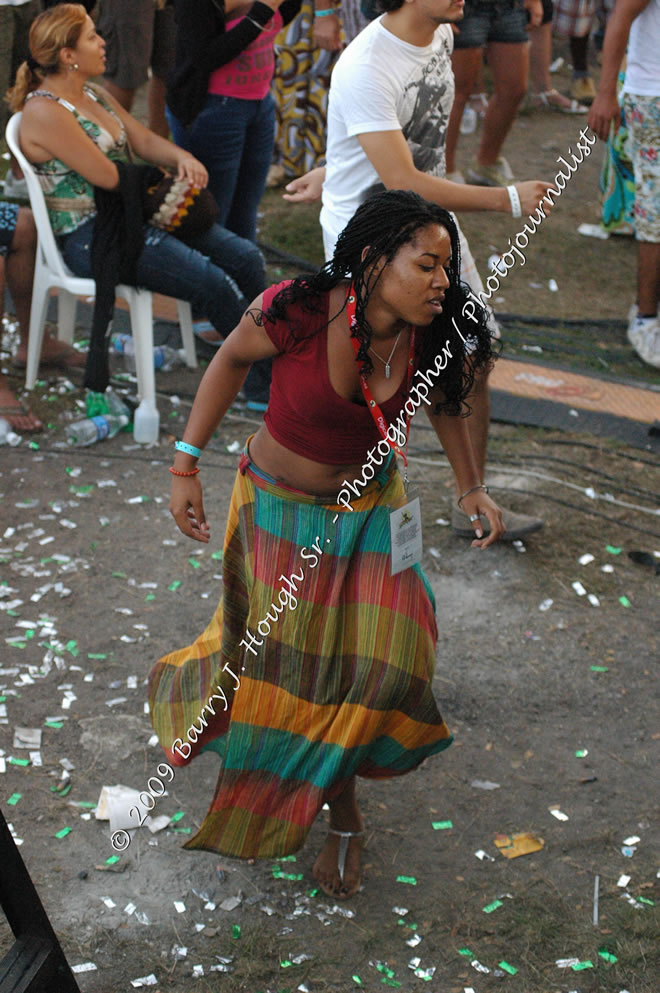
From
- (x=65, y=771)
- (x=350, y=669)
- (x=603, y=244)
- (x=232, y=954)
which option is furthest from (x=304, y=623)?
(x=603, y=244)

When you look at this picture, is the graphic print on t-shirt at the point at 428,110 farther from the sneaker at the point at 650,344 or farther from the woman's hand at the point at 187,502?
the sneaker at the point at 650,344

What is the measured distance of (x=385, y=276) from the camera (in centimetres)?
232

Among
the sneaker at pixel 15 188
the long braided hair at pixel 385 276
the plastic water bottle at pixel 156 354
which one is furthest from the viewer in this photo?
the sneaker at pixel 15 188

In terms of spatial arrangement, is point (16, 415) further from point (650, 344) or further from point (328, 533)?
point (650, 344)

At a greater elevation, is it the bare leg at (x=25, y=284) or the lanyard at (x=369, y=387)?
the lanyard at (x=369, y=387)

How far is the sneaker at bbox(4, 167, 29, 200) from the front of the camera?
6473 mm

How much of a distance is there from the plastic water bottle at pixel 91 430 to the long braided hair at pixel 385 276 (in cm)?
257

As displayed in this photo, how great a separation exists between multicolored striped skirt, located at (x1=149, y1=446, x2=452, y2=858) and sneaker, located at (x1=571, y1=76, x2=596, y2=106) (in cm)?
830

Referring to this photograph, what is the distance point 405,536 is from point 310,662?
363mm

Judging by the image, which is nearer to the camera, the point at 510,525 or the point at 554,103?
the point at 510,525

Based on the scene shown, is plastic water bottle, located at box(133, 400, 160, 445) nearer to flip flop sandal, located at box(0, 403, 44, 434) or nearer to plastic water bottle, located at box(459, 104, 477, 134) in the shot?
flip flop sandal, located at box(0, 403, 44, 434)

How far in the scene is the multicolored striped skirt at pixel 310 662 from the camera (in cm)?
255

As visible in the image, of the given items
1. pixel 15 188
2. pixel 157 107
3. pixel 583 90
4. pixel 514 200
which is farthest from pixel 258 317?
pixel 583 90

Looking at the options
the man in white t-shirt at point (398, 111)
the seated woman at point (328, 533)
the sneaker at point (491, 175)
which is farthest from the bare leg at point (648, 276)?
the seated woman at point (328, 533)
